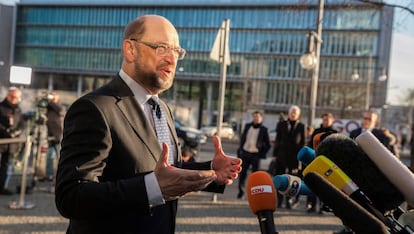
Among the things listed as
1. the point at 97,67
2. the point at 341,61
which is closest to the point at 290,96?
the point at 341,61

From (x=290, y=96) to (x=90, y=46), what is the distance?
3710cm

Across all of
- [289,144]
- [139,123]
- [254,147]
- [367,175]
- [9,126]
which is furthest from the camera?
[254,147]

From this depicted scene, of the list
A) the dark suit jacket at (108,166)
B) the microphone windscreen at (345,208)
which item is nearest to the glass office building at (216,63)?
the dark suit jacket at (108,166)

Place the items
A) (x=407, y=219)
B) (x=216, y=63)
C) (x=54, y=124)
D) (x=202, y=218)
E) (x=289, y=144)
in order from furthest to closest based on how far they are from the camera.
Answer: (x=216, y=63)
(x=54, y=124)
(x=289, y=144)
(x=202, y=218)
(x=407, y=219)

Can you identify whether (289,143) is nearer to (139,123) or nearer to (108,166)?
(139,123)

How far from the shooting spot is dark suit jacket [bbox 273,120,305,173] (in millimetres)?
8906

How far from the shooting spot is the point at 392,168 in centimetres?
132

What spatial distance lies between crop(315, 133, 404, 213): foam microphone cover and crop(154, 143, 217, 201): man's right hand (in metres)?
0.46

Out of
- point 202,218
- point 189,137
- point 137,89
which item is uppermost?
point 137,89

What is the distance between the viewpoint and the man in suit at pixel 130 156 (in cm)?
166

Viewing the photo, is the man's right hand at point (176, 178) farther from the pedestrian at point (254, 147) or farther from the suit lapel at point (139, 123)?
the pedestrian at point (254, 147)

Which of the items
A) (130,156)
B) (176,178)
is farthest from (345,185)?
(130,156)

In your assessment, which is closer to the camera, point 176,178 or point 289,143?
point 176,178

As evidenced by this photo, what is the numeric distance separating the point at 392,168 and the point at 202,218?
20.6 ft
